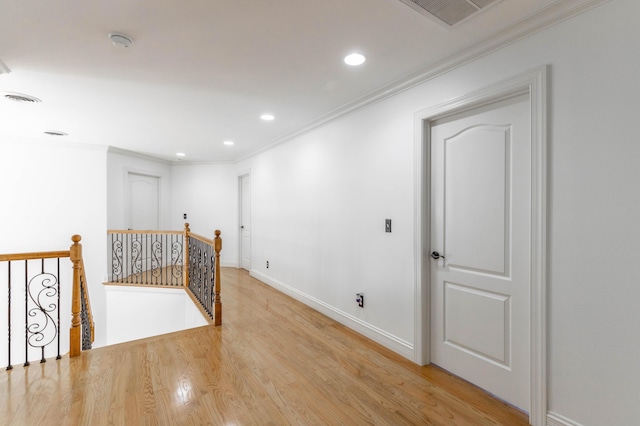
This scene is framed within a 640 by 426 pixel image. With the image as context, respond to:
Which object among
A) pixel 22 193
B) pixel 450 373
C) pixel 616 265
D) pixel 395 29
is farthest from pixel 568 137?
pixel 22 193

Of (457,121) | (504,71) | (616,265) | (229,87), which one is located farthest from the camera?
(229,87)

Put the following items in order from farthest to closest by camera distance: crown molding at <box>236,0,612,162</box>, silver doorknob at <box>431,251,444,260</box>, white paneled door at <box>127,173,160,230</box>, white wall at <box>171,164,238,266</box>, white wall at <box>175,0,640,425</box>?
white wall at <box>171,164,238,266</box> < white paneled door at <box>127,173,160,230</box> < silver doorknob at <box>431,251,444,260</box> < crown molding at <box>236,0,612,162</box> < white wall at <box>175,0,640,425</box>

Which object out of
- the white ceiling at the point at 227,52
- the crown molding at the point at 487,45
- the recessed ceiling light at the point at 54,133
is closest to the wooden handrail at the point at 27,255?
the white ceiling at the point at 227,52

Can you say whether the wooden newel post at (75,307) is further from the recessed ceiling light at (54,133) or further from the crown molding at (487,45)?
the crown molding at (487,45)

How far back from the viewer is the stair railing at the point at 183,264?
3.73 m

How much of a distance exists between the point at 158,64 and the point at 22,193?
451cm

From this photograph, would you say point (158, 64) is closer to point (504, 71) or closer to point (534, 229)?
point (504, 71)

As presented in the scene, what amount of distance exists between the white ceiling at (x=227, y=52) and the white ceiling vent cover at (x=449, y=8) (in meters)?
0.06

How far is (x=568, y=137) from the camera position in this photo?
5.72ft

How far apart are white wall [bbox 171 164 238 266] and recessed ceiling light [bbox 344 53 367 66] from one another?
4992 mm

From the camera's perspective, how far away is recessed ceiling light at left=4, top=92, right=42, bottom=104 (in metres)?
3.07

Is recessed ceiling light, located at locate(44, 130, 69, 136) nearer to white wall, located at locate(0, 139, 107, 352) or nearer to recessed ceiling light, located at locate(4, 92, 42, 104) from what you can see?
white wall, located at locate(0, 139, 107, 352)

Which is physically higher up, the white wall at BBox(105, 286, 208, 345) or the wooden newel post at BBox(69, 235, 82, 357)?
the wooden newel post at BBox(69, 235, 82, 357)

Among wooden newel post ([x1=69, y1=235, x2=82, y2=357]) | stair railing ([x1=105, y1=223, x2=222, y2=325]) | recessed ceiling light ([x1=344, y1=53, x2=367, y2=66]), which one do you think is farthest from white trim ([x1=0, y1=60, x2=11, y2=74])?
recessed ceiling light ([x1=344, y1=53, x2=367, y2=66])
